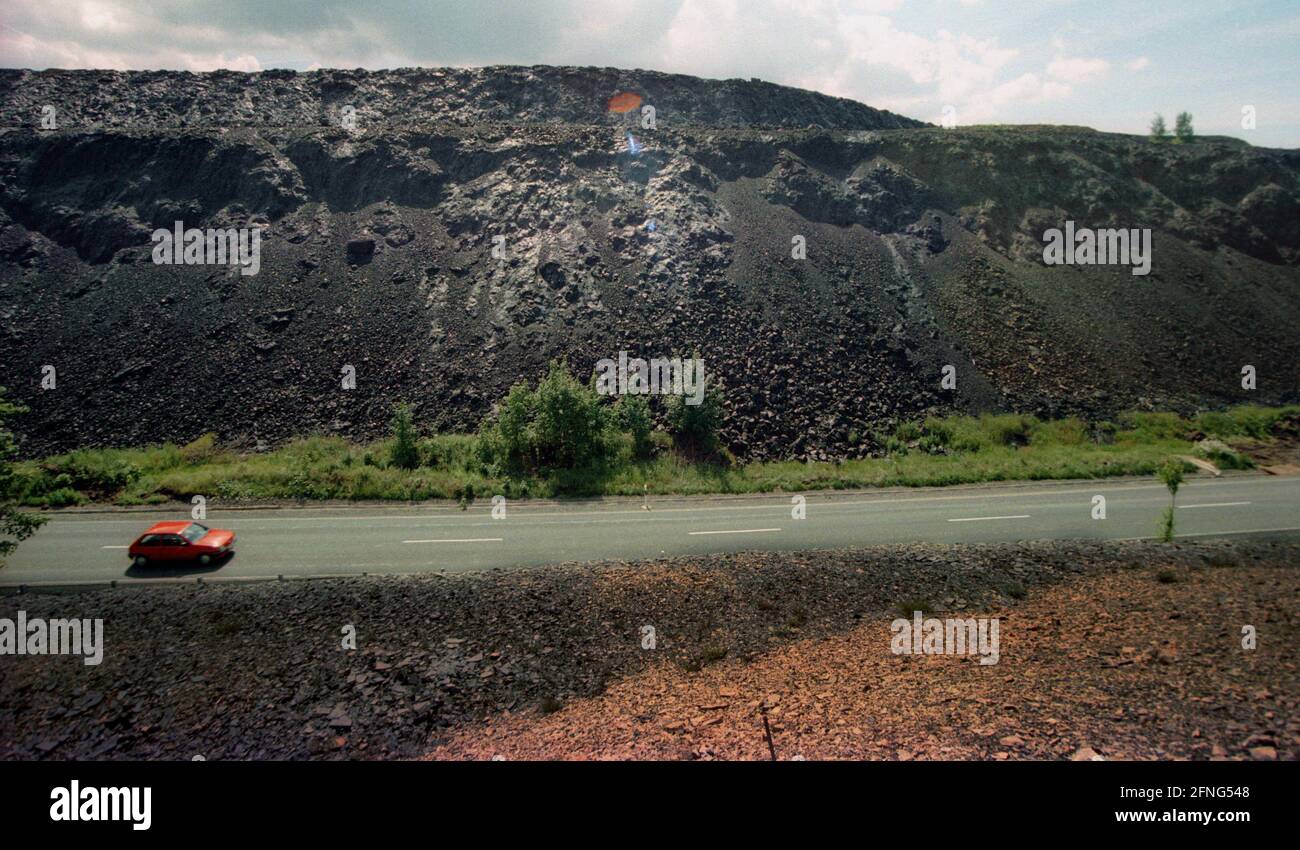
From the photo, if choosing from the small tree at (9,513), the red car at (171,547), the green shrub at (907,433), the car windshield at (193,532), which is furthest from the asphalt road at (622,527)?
the green shrub at (907,433)

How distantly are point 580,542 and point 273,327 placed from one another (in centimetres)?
2412

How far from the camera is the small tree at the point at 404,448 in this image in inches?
958

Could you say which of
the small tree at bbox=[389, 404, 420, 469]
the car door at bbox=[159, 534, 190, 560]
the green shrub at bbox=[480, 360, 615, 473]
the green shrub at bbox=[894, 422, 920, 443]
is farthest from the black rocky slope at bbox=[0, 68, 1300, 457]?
the car door at bbox=[159, 534, 190, 560]

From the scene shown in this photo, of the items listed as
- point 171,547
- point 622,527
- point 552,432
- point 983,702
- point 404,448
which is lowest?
point 983,702

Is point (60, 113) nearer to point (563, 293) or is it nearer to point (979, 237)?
point (563, 293)

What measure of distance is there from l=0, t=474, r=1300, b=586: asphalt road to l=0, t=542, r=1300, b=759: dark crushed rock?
1201 mm

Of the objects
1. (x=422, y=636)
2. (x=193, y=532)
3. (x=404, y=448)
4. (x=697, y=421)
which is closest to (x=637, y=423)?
(x=697, y=421)

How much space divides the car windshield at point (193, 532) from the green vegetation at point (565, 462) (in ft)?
14.2

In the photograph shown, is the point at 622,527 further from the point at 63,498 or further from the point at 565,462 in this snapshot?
the point at 63,498

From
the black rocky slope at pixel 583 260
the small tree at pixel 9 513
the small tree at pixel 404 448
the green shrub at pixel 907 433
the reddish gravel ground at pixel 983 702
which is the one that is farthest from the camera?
the black rocky slope at pixel 583 260

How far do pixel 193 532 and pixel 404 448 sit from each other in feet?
26.7

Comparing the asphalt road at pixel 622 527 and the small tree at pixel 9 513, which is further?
the asphalt road at pixel 622 527

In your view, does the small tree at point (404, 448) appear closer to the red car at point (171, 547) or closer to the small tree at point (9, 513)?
the red car at point (171, 547)

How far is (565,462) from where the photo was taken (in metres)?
24.7
